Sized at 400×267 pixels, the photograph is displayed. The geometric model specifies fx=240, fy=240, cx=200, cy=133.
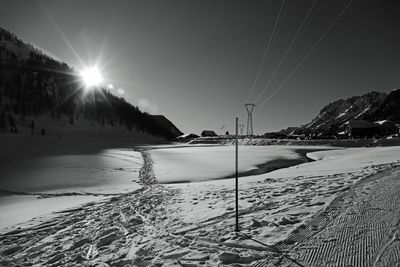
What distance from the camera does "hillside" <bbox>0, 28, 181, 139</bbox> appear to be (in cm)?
10975

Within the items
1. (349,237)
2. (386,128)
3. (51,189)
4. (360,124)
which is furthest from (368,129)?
(51,189)

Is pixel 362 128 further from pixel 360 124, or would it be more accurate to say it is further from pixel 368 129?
pixel 368 129

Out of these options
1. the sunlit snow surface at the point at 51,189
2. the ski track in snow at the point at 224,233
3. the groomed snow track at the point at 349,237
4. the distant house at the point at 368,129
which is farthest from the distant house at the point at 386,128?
the groomed snow track at the point at 349,237

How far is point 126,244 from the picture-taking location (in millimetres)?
6012

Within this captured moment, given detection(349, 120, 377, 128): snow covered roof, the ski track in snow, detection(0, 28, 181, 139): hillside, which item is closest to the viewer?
the ski track in snow

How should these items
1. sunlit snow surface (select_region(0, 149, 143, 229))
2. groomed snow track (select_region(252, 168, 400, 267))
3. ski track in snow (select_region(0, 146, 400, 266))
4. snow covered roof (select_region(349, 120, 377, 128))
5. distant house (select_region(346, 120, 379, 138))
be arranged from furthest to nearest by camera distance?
1. snow covered roof (select_region(349, 120, 377, 128))
2. distant house (select_region(346, 120, 379, 138))
3. sunlit snow surface (select_region(0, 149, 143, 229))
4. ski track in snow (select_region(0, 146, 400, 266))
5. groomed snow track (select_region(252, 168, 400, 267))

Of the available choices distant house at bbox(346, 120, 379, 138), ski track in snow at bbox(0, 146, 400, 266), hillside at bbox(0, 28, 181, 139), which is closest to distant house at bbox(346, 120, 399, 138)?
distant house at bbox(346, 120, 379, 138)

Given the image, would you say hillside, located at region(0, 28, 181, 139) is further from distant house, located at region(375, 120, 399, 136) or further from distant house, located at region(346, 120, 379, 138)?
distant house, located at region(375, 120, 399, 136)

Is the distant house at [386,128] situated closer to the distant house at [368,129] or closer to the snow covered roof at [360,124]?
the distant house at [368,129]

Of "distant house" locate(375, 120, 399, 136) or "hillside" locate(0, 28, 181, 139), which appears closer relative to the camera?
"distant house" locate(375, 120, 399, 136)

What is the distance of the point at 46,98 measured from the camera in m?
124

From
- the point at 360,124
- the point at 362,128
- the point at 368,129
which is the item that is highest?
the point at 360,124

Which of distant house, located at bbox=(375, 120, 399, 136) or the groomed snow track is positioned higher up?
distant house, located at bbox=(375, 120, 399, 136)

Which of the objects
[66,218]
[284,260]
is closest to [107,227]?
[66,218]
